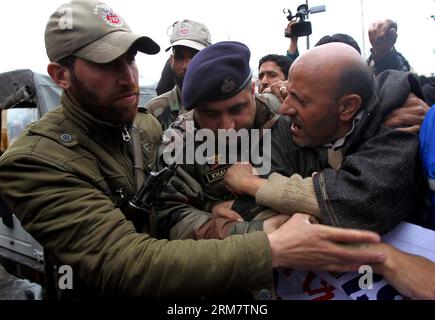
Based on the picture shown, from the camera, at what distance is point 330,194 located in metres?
1.34

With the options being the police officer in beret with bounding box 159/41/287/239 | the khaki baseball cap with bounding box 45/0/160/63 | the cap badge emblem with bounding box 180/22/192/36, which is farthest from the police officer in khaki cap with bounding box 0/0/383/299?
the cap badge emblem with bounding box 180/22/192/36

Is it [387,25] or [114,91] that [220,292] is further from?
[387,25]

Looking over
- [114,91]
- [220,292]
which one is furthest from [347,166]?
[114,91]

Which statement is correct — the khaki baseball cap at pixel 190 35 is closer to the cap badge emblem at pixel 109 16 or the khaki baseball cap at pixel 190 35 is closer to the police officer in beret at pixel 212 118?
the police officer in beret at pixel 212 118

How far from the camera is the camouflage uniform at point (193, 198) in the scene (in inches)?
64.4

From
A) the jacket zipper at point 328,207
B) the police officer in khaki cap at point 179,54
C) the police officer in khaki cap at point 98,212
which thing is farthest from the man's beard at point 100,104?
the police officer in khaki cap at point 179,54

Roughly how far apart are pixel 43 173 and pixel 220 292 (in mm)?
787

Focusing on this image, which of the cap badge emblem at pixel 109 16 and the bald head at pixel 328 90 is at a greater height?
the cap badge emblem at pixel 109 16

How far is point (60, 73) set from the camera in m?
1.68

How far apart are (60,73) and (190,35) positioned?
1.79 m

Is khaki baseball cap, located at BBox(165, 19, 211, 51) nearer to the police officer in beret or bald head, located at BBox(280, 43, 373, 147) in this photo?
the police officer in beret

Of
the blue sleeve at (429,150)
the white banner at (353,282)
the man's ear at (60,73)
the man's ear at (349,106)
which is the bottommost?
the white banner at (353,282)

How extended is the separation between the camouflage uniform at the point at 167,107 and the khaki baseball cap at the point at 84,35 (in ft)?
5.36
